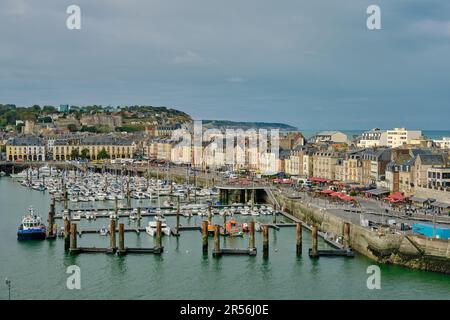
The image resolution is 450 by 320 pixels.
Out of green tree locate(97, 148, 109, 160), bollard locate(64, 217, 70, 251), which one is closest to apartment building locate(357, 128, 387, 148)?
green tree locate(97, 148, 109, 160)

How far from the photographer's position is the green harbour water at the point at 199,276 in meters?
25.8

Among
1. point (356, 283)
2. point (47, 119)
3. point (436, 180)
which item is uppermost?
point (47, 119)

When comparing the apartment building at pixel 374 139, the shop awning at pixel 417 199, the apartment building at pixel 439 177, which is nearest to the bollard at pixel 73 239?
the shop awning at pixel 417 199

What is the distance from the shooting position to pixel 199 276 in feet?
93.1

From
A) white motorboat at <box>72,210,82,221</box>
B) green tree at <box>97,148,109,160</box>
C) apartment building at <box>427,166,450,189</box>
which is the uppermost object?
green tree at <box>97,148,109,160</box>

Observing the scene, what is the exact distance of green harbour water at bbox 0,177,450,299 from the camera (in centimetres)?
2584

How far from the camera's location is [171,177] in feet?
239

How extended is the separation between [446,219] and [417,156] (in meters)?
11.4

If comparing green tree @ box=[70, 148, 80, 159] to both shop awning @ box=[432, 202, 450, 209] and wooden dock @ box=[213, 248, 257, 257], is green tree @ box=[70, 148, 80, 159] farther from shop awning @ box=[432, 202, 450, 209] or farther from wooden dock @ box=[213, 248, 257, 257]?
wooden dock @ box=[213, 248, 257, 257]

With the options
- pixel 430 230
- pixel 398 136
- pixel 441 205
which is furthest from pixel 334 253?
pixel 398 136

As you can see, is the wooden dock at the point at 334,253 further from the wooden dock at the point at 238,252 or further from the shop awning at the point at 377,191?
the shop awning at the point at 377,191

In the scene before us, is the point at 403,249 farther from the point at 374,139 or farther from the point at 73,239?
the point at 374,139

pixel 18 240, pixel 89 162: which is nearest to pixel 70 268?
pixel 18 240
